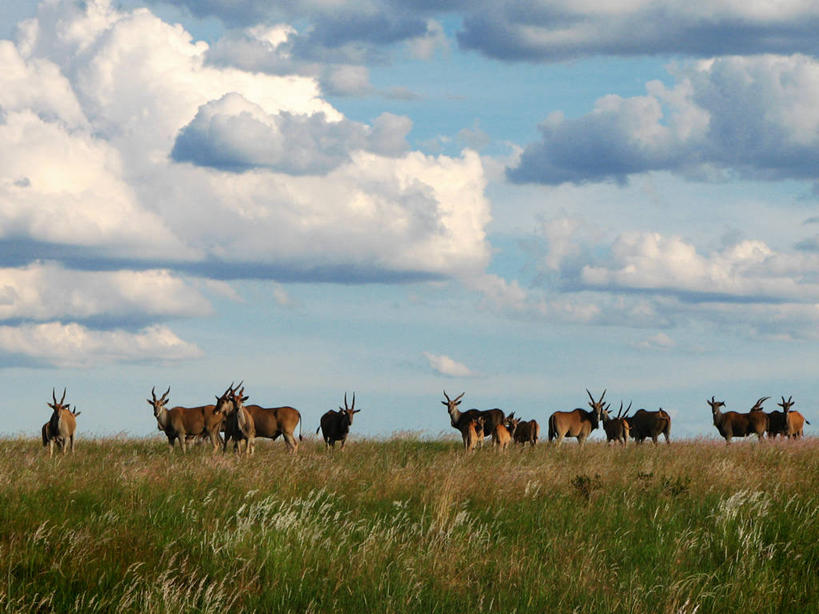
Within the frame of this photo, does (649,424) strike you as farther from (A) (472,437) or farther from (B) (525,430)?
(A) (472,437)

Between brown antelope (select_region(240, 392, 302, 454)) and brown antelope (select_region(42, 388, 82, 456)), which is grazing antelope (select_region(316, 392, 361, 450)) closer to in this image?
brown antelope (select_region(240, 392, 302, 454))

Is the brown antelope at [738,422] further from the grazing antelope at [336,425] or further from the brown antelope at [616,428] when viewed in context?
the grazing antelope at [336,425]

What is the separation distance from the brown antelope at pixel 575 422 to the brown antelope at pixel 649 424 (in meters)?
1.60

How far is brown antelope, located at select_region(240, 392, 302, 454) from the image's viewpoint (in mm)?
25859

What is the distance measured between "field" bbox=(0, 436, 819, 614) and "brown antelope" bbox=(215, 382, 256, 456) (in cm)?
970

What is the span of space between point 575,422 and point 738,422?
683 centimetres

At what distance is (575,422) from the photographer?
30672 millimetres

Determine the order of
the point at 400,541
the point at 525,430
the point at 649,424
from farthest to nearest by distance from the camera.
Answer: the point at 649,424
the point at 525,430
the point at 400,541

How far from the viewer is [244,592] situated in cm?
770

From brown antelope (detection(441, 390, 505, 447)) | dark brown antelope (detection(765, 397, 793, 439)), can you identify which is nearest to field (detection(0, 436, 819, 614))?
brown antelope (detection(441, 390, 505, 447))

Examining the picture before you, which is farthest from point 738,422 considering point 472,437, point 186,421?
point 186,421

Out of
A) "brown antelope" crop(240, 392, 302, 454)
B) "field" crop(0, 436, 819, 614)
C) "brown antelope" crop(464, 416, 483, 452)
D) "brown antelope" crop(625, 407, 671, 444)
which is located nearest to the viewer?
"field" crop(0, 436, 819, 614)

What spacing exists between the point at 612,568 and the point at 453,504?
9.55 ft

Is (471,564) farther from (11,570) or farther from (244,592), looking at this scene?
(11,570)
